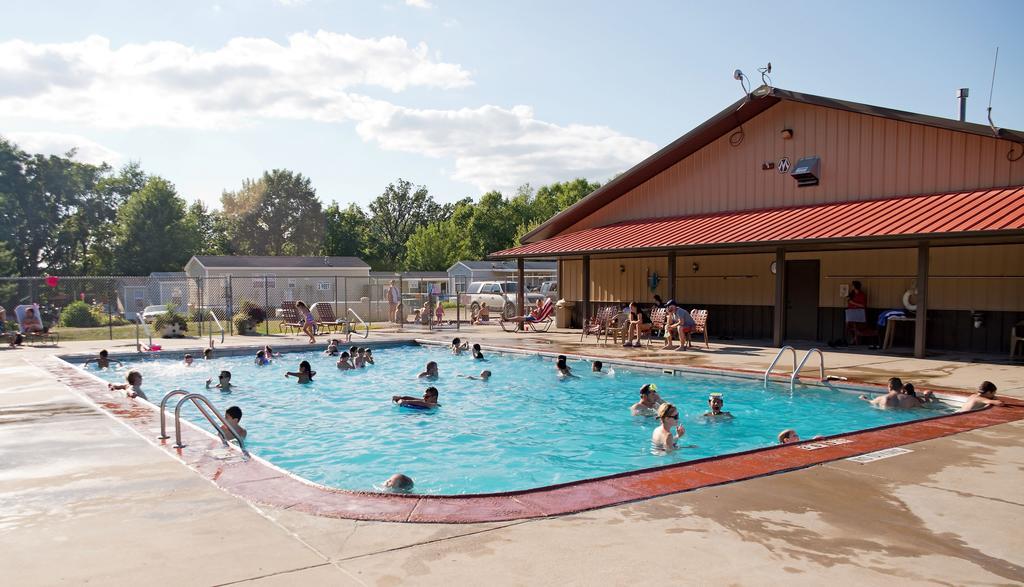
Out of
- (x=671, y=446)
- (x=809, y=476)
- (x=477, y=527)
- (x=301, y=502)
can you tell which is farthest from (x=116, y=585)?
(x=671, y=446)

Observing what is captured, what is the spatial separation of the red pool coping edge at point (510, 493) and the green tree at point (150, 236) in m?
57.1

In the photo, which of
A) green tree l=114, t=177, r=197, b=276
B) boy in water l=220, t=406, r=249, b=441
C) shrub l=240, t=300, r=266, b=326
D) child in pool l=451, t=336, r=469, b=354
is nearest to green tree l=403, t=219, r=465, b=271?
green tree l=114, t=177, r=197, b=276

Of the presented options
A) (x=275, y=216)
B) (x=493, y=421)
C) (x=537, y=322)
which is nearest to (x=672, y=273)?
(x=537, y=322)

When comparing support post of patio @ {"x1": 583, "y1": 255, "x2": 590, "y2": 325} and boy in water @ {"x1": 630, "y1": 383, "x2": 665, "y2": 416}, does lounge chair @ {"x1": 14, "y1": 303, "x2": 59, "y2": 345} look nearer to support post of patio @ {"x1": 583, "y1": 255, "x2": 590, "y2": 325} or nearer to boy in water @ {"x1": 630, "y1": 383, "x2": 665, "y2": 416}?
support post of patio @ {"x1": 583, "y1": 255, "x2": 590, "y2": 325}

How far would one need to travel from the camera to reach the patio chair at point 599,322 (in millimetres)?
19719

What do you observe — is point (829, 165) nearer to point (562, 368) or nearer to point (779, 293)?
point (779, 293)

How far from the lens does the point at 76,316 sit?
27219mm

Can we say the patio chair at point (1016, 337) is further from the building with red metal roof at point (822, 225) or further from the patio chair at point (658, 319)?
the patio chair at point (658, 319)

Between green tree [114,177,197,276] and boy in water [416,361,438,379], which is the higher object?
green tree [114,177,197,276]

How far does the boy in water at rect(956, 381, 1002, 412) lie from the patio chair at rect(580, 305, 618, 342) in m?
10.3

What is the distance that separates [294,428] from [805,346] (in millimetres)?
12442

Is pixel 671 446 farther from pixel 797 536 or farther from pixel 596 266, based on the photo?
pixel 596 266

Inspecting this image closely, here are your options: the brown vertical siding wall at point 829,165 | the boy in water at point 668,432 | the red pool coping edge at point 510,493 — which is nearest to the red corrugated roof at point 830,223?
Result: the brown vertical siding wall at point 829,165

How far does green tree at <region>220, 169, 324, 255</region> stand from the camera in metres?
81.4
